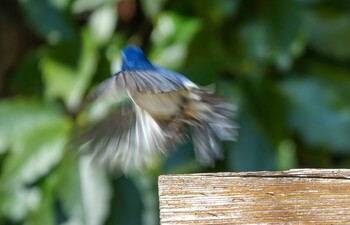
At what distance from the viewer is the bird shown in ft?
3.83

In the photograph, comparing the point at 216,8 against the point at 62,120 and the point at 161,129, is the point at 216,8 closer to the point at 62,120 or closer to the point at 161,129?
the point at 62,120

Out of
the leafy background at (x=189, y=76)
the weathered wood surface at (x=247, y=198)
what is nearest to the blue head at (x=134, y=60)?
the weathered wood surface at (x=247, y=198)

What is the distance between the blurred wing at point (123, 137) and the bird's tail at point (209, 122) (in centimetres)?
5

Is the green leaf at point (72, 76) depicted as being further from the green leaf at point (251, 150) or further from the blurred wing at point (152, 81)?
the blurred wing at point (152, 81)

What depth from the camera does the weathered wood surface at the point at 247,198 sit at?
1110 mm

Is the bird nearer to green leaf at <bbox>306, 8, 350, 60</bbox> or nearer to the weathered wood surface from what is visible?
the weathered wood surface

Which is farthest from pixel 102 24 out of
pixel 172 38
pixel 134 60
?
pixel 134 60

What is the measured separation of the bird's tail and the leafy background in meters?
1.11

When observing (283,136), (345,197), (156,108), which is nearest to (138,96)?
(156,108)

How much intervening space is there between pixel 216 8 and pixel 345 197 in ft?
5.35

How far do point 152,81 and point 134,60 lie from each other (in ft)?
0.28

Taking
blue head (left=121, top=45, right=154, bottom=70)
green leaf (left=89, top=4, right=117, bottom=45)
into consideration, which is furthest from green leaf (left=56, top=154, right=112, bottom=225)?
blue head (left=121, top=45, right=154, bottom=70)

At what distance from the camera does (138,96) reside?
3.98ft

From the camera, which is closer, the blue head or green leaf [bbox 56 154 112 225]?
the blue head
